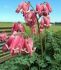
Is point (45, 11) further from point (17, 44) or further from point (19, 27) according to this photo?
point (17, 44)

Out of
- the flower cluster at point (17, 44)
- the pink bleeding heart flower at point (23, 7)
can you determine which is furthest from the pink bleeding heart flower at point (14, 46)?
the pink bleeding heart flower at point (23, 7)

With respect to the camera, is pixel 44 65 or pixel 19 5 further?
pixel 44 65

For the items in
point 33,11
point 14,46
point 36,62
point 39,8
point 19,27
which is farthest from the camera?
point 36,62

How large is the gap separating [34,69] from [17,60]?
0.26 m

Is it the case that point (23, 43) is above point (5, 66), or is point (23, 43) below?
Answer: above

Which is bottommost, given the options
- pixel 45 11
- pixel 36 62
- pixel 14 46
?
pixel 36 62

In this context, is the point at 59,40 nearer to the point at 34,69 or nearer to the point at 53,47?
the point at 53,47

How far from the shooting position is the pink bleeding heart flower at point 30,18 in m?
3.25

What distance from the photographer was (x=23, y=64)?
14.1ft

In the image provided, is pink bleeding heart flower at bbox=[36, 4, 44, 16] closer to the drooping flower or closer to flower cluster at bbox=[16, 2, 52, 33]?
flower cluster at bbox=[16, 2, 52, 33]

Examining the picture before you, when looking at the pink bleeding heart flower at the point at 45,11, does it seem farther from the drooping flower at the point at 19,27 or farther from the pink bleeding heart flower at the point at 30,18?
the drooping flower at the point at 19,27

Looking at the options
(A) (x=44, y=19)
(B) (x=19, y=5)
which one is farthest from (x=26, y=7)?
(A) (x=44, y=19)

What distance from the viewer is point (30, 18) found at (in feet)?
10.8

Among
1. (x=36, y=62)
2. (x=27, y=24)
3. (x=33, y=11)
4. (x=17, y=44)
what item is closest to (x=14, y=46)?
(x=17, y=44)
